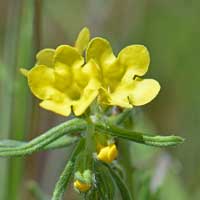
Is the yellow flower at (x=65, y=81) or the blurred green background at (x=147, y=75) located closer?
the yellow flower at (x=65, y=81)

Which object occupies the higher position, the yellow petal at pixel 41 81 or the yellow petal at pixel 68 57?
the yellow petal at pixel 68 57


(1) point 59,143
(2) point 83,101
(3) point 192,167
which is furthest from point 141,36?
(2) point 83,101

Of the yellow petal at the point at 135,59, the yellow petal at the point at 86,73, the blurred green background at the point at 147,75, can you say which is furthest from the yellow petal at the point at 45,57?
the blurred green background at the point at 147,75

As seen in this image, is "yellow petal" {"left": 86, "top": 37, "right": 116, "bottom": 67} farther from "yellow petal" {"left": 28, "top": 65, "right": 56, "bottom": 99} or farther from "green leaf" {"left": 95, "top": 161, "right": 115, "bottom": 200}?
"green leaf" {"left": 95, "top": 161, "right": 115, "bottom": 200}

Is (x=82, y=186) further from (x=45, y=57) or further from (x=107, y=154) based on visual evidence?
(x=45, y=57)

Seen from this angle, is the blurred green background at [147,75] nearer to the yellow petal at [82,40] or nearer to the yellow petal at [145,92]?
the yellow petal at [82,40]

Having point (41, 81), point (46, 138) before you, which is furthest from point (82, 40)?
point (46, 138)
